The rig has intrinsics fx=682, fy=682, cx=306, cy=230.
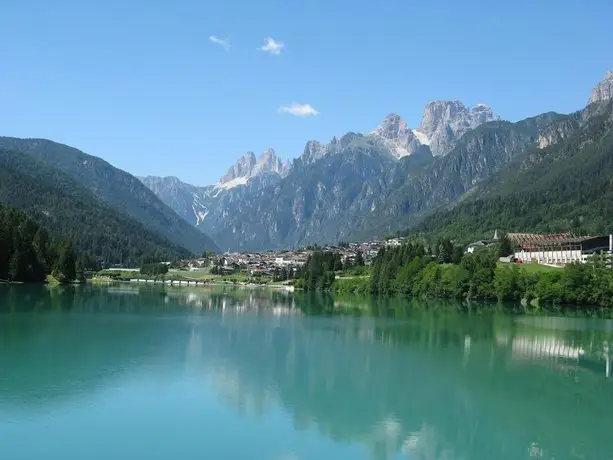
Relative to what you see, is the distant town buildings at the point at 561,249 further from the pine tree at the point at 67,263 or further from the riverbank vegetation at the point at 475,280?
the pine tree at the point at 67,263

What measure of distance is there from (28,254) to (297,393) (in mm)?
101536

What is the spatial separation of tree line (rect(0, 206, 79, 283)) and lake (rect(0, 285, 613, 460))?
6301 centimetres

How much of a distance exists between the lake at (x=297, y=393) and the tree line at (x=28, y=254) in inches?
2481

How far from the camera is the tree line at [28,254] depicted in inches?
4619

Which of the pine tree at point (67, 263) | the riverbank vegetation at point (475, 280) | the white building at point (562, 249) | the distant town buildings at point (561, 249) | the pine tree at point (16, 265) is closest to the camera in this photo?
the riverbank vegetation at point (475, 280)

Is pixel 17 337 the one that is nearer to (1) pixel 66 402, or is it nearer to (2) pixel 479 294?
(1) pixel 66 402

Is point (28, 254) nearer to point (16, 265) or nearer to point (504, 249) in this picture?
point (16, 265)

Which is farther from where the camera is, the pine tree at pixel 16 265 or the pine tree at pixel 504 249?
the pine tree at pixel 504 249

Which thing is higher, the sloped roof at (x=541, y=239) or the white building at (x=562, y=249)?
the sloped roof at (x=541, y=239)

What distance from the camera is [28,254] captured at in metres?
122

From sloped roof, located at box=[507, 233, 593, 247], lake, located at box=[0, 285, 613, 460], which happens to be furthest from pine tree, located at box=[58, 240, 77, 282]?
sloped roof, located at box=[507, 233, 593, 247]

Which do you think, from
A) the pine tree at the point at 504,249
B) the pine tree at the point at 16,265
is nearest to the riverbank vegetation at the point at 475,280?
the pine tree at the point at 504,249

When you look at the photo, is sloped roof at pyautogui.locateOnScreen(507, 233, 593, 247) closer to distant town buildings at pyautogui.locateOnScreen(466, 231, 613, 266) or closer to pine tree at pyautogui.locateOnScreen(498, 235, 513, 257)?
distant town buildings at pyautogui.locateOnScreen(466, 231, 613, 266)

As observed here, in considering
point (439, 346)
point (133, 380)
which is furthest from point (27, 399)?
point (439, 346)
